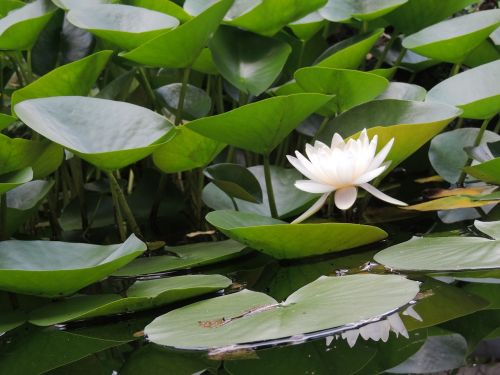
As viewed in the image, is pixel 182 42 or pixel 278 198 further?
pixel 278 198

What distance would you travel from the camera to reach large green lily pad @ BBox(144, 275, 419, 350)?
3.27ft

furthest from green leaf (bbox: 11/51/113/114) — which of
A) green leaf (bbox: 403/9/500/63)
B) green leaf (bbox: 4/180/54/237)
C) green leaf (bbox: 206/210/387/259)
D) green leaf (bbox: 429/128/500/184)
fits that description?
green leaf (bbox: 429/128/500/184)

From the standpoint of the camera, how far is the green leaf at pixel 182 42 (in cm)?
143

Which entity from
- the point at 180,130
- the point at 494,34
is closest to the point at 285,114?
the point at 180,130

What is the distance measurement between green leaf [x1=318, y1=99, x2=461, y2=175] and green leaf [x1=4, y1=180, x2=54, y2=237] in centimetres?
56

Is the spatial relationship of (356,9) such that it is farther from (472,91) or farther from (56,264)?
(56,264)

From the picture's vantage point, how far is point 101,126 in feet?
4.53

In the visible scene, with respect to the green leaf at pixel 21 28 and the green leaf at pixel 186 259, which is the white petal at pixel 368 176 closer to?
the green leaf at pixel 186 259

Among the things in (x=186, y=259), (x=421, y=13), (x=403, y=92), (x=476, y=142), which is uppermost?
(x=421, y=13)

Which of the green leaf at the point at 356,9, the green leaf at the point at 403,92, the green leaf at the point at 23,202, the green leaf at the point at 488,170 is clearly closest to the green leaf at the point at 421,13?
the green leaf at the point at 356,9

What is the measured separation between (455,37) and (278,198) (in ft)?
1.59

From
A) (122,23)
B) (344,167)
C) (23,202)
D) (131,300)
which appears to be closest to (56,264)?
(131,300)

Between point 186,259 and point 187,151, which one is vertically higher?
point 187,151

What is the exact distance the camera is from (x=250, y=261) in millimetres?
1445
